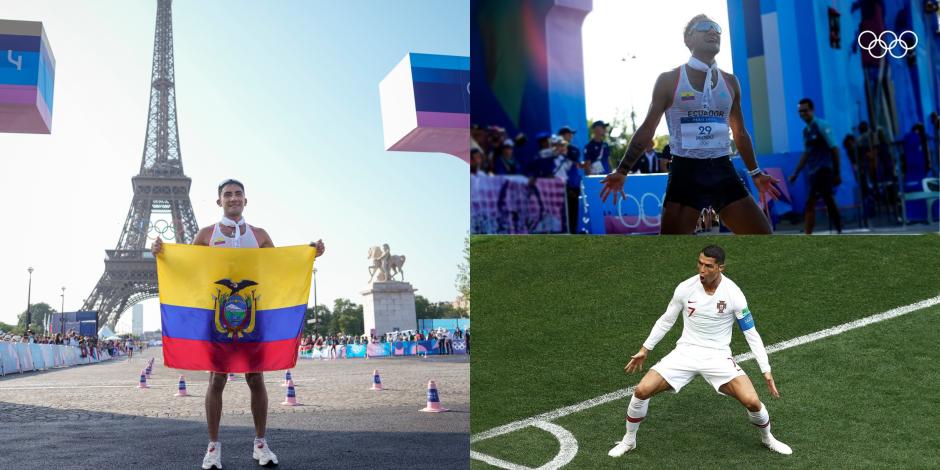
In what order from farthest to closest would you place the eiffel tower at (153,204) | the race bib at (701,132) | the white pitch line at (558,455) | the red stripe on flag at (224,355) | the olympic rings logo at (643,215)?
1. the eiffel tower at (153,204)
2. the olympic rings logo at (643,215)
3. the race bib at (701,132)
4. the white pitch line at (558,455)
5. the red stripe on flag at (224,355)

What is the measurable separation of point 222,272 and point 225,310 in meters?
0.27

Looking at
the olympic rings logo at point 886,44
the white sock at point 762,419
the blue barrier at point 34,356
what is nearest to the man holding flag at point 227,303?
the white sock at point 762,419

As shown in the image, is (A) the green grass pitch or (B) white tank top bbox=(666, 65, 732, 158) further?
(B) white tank top bbox=(666, 65, 732, 158)

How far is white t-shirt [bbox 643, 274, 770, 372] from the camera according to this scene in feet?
18.9

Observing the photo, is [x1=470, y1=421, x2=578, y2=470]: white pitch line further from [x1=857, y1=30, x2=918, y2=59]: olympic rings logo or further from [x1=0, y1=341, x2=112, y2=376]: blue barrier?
[x1=0, y1=341, x2=112, y2=376]: blue barrier

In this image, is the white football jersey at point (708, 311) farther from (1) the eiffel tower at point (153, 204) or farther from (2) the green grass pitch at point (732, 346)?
(1) the eiffel tower at point (153, 204)

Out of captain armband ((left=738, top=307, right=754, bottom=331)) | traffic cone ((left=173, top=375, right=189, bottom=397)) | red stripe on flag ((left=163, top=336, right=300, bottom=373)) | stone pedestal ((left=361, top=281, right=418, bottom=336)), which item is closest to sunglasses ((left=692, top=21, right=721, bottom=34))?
captain armband ((left=738, top=307, right=754, bottom=331))

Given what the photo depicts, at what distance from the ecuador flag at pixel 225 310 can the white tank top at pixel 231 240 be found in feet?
0.14

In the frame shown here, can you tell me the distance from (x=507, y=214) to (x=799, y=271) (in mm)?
3689

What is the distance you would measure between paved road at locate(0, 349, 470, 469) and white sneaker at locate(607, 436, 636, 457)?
1126 millimetres

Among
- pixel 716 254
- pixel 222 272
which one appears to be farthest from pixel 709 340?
pixel 222 272

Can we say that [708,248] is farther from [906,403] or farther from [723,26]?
[723,26]

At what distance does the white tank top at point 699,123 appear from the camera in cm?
804

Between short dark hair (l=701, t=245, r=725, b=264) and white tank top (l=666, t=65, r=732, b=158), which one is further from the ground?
white tank top (l=666, t=65, r=732, b=158)
